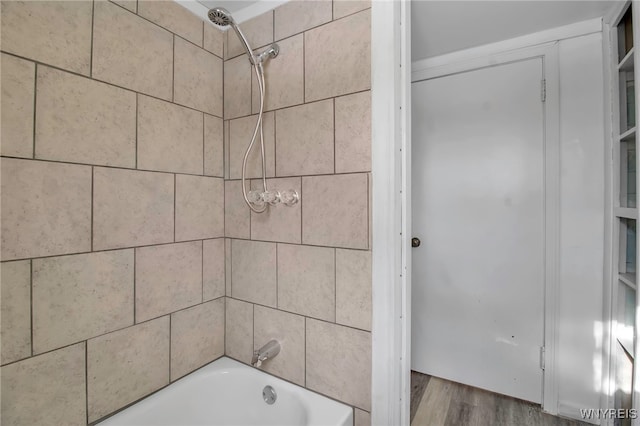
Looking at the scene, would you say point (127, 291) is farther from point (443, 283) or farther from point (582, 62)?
point (582, 62)

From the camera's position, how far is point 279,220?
4.06 ft

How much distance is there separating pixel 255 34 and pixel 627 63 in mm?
1760

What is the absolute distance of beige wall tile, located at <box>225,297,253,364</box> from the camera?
4.44 feet

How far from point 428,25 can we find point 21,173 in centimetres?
198

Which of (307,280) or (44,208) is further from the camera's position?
(307,280)

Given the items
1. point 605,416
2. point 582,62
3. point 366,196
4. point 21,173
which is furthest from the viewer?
point 582,62

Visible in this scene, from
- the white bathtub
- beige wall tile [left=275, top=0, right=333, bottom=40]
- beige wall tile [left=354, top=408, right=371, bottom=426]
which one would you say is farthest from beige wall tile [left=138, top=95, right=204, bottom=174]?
beige wall tile [left=354, top=408, right=371, bottom=426]

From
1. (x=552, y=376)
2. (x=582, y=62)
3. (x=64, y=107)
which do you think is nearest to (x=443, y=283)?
(x=552, y=376)

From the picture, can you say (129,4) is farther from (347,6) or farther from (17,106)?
(347,6)

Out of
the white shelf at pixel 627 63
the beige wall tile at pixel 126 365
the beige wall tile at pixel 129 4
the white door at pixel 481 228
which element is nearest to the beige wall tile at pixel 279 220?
the beige wall tile at pixel 126 365

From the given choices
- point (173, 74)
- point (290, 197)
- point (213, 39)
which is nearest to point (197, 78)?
point (173, 74)

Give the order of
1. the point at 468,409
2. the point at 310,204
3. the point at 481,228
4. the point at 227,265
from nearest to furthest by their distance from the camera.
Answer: the point at 310,204, the point at 227,265, the point at 468,409, the point at 481,228

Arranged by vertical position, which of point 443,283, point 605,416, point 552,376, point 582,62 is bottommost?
point 605,416

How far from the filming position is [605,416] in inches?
58.9
